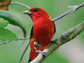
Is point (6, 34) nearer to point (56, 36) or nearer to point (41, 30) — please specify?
A: point (41, 30)

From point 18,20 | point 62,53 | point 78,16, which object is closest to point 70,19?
point 78,16

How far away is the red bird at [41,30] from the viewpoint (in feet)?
2.12

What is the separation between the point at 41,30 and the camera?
0.65 metres

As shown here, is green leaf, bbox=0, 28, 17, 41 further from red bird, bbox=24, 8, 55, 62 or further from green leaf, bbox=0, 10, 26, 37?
red bird, bbox=24, 8, 55, 62

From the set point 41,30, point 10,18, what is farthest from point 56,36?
point 10,18

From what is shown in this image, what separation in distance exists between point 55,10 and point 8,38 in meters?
0.86

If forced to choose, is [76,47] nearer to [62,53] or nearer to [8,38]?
[62,53]

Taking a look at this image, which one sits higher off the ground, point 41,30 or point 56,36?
point 41,30

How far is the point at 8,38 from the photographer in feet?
0.90

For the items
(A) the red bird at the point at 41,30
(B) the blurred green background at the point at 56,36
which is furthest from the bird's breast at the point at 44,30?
(B) the blurred green background at the point at 56,36

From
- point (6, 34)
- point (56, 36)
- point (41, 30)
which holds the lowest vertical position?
point (56, 36)

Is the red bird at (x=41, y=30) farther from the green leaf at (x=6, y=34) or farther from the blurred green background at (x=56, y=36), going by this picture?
the green leaf at (x=6, y=34)

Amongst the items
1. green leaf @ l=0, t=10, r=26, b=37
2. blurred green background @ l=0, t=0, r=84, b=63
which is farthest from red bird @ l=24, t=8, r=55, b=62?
green leaf @ l=0, t=10, r=26, b=37

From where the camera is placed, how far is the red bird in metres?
0.65
